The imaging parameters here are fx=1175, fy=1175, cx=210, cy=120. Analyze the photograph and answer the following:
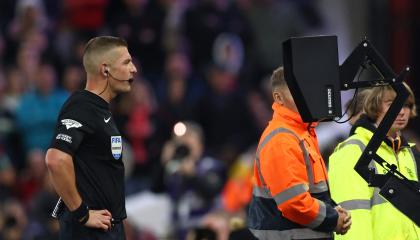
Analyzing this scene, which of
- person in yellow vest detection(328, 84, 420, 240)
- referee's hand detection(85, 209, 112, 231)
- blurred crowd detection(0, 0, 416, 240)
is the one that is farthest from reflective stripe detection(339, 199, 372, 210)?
blurred crowd detection(0, 0, 416, 240)

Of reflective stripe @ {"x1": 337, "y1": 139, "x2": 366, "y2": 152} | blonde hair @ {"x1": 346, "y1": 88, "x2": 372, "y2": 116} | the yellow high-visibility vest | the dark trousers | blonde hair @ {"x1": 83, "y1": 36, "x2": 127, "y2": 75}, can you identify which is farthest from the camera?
blonde hair @ {"x1": 346, "y1": 88, "x2": 372, "y2": 116}

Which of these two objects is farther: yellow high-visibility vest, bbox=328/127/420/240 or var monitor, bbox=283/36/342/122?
yellow high-visibility vest, bbox=328/127/420/240

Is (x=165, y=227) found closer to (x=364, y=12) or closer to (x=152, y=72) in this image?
(x=152, y=72)

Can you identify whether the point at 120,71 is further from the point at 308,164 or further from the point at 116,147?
the point at 308,164

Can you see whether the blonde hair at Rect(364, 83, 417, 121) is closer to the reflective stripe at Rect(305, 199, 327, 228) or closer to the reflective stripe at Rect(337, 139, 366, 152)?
the reflective stripe at Rect(337, 139, 366, 152)

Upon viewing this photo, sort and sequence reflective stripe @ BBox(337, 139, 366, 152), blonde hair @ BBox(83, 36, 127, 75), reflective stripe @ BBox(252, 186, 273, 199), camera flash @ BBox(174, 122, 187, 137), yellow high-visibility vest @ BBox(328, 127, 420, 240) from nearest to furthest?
blonde hair @ BBox(83, 36, 127, 75)
reflective stripe @ BBox(252, 186, 273, 199)
yellow high-visibility vest @ BBox(328, 127, 420, 240)
reflective stripe @ BBox(337, 139, 366, 152)
camera flash @ BBox(174, 122, 187, 137)

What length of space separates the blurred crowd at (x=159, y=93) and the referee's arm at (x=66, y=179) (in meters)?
5.00

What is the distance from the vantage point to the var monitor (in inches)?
261

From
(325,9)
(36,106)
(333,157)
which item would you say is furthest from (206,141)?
(333,157)

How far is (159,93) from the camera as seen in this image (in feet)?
47.3

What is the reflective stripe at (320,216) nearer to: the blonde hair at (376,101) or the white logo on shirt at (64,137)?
the blonde hair at (376,101)

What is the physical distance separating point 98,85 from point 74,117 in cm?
28

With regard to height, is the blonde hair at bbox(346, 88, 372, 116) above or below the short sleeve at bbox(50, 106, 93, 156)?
below

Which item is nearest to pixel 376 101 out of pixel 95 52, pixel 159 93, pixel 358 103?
pixel 358 103
